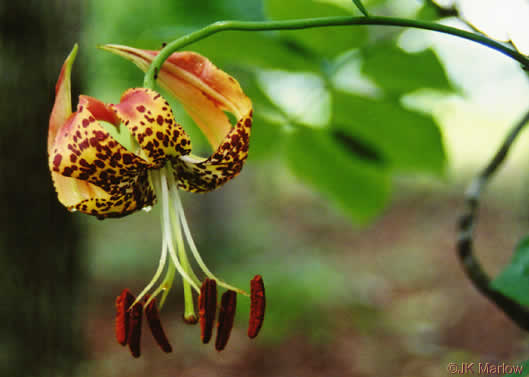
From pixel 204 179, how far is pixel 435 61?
414mm

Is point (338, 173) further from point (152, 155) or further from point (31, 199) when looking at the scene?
point (31, 199)

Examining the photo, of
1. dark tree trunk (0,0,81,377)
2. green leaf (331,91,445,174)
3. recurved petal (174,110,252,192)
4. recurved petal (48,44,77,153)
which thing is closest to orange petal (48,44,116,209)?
recurved petal (48,44,77,153)

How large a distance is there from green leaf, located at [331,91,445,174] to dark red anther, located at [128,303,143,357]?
0.48 meters

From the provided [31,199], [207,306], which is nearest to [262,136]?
[207,306]

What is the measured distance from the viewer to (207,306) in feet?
2.27

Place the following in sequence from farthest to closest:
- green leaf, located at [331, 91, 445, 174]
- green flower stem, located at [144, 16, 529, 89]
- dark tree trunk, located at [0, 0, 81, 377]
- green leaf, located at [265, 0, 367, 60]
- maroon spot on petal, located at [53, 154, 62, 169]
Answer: dark tree trunk, located at [0, 0, 81, 377]
green leaf, located at [331, 91, 445, 174]
green leaf, located at [265, 0, 367, 60]
maroon spot on petal, located at [53, 154, 62, 169]
green flower stem, located at [144, 16, 529, 89]

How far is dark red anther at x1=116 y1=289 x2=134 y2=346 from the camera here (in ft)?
2.17

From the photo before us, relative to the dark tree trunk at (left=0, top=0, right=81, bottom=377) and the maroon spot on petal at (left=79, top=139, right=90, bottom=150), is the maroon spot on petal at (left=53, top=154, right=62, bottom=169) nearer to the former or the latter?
the maroon spot on petal at (left=79, top=139, right=90, bottom=150)

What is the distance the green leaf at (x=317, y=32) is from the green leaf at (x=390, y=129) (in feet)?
0.30

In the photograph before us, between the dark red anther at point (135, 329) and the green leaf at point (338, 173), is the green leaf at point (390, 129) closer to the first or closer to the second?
the green leaf at point (338, 173)

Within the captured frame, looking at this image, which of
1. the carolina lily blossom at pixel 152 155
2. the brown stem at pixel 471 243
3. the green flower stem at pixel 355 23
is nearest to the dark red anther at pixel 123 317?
the carolina lily blossom at pixel 152 155

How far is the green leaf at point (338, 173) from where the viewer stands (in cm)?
98

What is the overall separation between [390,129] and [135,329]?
55 centimetres

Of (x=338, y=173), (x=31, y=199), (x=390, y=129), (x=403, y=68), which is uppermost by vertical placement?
(x=403, y=68)
